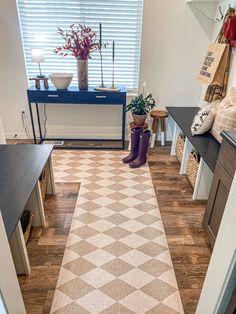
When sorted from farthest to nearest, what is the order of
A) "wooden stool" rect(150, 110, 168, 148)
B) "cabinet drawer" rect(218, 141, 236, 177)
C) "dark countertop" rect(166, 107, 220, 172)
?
1. "wooden stool" rect(150, 110, 168, 148)
2. "dark countertop" rect(166, 107, 220, 172)
3. "cabinet drawer" rect(218, 141, 236, 177)

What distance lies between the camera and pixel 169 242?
1.92m

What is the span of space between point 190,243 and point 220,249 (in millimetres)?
949

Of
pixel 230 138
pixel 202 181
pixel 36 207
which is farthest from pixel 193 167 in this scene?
pixel 36 207

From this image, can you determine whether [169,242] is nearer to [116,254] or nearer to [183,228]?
[183,228]

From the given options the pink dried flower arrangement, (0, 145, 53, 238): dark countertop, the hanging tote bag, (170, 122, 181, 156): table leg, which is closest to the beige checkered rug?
(0, 145, 53, 238): dark countertop

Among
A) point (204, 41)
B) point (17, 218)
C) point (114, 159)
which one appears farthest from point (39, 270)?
point (204, 41)

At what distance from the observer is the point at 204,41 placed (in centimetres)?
315

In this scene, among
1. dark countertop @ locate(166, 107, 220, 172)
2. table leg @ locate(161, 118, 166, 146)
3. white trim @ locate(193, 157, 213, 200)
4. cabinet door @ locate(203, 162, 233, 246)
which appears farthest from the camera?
table leg @ locate(161, 118, 166, 146)

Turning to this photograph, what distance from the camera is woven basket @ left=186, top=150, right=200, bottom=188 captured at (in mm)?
2459

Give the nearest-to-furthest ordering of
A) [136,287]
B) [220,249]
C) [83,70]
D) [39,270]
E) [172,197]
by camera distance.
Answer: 1. [220,249]
2. [136,287]
3. [39,270]
4. [172,197]
5. [83,70]

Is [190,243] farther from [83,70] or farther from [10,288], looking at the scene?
[83,70]

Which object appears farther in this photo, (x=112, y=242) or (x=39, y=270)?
(x=112, y=242)

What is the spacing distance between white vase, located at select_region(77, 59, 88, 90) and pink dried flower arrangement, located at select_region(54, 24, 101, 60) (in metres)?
0.06

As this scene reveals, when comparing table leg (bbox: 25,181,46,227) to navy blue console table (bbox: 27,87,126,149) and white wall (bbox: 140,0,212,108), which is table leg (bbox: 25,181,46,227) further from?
white wall (bbox: 140,0,212,108)
